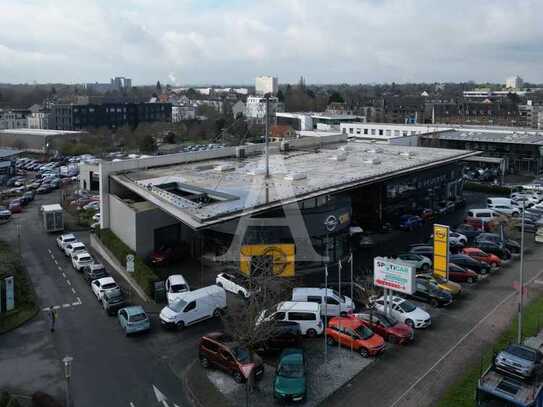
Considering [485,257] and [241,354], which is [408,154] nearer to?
[485,257]

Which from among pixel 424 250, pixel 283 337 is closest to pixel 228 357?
pixel 283 337

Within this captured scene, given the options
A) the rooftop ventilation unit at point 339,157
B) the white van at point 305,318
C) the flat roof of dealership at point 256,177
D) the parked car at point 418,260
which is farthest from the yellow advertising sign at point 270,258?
the rooftop ventilation unit at point 339,157

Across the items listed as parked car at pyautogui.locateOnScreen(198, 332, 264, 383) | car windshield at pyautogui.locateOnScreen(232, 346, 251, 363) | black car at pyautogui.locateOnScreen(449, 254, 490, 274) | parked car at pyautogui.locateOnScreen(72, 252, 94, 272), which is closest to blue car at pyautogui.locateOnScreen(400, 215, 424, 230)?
black car at pyautogui.locateOnScreen(449, 254, 490, 274)

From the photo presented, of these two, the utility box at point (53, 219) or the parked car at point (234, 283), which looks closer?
the parked car at point (234, 283)

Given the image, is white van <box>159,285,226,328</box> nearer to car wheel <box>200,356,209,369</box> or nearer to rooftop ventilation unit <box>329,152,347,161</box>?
car wheel <box>200,356,209,369</box>

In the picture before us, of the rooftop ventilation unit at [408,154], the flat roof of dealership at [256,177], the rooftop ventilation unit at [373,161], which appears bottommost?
the flat roof of dealership at [256,177]

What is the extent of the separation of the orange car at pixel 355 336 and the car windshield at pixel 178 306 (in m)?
3.46

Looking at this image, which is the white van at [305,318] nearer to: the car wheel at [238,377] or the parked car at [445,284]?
the car wheel at [238,377]

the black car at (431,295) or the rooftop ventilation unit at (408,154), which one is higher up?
the rooftop ventilation unit at (408,154)

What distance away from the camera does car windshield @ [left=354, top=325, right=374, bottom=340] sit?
11.2 metres

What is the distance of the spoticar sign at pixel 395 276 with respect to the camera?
12367 mm

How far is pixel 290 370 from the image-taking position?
9.86 m

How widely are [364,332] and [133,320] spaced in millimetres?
5215

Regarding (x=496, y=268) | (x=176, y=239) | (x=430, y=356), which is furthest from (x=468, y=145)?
(x=430, y=356)
